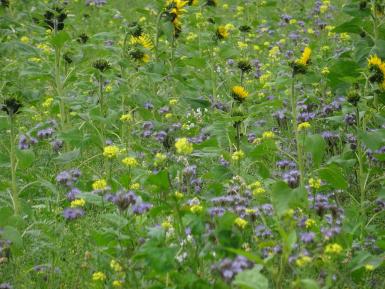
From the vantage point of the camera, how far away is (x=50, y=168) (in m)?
5.14

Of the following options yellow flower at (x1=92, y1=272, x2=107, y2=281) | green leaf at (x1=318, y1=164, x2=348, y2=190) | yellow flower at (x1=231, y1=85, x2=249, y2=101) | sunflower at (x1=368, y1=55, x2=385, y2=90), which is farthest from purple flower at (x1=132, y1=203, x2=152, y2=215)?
sunflower at (x1=368, y1=55, x2=385, y2=90)

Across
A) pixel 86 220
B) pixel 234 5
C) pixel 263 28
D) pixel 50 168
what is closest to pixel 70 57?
pixel 50 168

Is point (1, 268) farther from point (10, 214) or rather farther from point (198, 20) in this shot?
point (198, 20)

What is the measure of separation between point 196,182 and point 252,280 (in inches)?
73.3

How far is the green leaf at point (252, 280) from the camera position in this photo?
2.65 metres

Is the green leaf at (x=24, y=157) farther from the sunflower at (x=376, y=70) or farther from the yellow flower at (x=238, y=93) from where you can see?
the sunflower at (x=376, y=70)

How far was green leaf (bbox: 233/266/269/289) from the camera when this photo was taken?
2654 millimetres

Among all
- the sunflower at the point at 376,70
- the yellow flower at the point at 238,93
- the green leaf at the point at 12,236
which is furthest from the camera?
the yellow flower at the point at 238,93

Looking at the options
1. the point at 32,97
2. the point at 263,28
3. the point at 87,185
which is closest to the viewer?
the point at 87,185

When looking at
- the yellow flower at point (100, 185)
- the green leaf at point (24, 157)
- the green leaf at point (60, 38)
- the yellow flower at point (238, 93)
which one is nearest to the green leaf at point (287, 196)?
the yellow flower at point (100, 185)

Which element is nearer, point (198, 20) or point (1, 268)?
point (1, 268)

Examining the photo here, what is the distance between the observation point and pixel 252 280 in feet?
8.81

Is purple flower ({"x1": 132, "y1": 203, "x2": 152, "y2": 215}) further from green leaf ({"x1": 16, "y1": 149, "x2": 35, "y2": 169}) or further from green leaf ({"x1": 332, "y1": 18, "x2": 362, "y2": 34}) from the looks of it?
green leaf ({"x1": 332, "y1": 18, "x2": 362, "y2": 34})

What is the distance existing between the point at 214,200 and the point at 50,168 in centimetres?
200
